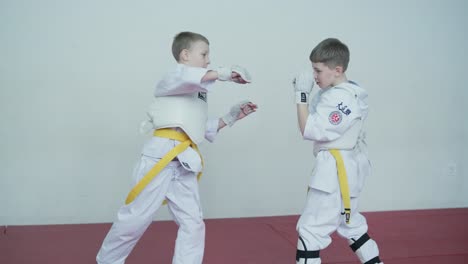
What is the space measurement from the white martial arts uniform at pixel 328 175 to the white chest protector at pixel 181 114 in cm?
54

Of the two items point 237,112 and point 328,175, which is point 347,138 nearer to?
point 328,175

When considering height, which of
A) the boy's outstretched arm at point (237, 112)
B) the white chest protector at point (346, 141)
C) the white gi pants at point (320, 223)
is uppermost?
the boy's outstretched arm at point (237, 112)

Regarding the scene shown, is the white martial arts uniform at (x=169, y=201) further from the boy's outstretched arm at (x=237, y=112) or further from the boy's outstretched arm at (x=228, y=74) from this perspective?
the boy's outstretched arm at (x=237, y=112)

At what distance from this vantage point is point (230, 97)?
392cm

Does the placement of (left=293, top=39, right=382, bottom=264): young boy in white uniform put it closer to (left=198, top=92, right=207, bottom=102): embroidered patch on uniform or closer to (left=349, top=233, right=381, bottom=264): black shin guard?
(left=349, top=233, right=381, bottom=264): black shin guard

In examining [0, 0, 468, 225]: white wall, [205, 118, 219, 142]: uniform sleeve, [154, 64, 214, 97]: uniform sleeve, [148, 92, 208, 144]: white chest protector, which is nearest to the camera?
[154, 64, 214, 97]: uniform sleeve

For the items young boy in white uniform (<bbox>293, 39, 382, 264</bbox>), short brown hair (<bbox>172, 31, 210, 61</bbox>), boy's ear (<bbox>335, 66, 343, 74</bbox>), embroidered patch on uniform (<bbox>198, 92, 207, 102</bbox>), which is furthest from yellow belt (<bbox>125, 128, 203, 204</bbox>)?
boy's ear (<bbox>335, 66, 343, 74</bbox>)

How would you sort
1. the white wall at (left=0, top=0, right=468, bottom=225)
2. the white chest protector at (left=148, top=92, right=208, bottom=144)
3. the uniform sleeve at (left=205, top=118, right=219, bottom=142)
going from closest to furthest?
the white chest protector at (left=148, top=92, right=208, bottom=144) < the uniform sleeve at (left=205, top=118, right=219, bottom=142) < the white wall at (left=0, top=0, right=468, bottom=225)

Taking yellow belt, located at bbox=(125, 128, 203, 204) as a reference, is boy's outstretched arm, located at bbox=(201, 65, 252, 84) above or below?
above

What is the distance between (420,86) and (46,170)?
11.2ft

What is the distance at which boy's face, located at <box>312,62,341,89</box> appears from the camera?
2336 millimetres

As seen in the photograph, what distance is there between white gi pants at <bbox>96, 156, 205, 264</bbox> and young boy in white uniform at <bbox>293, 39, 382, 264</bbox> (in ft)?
1.71

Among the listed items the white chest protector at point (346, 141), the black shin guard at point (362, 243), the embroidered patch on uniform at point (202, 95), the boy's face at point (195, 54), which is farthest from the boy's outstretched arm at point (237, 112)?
the black shin guard at point (362, 243)

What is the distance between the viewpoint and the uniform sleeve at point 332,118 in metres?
2.23
